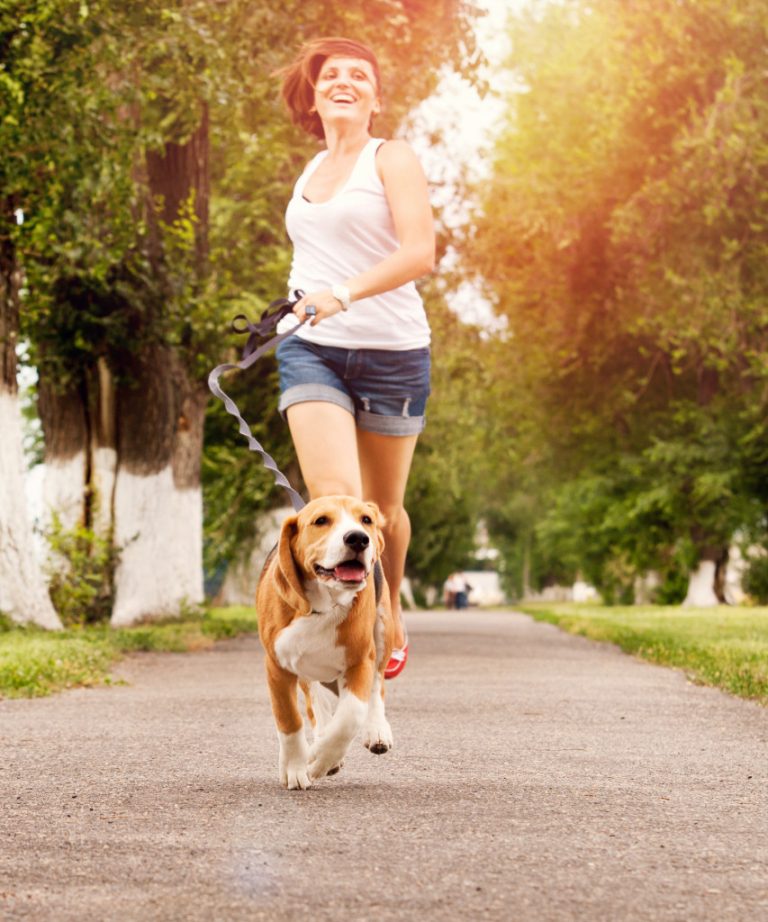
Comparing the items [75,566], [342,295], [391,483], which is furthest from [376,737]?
[75,566]

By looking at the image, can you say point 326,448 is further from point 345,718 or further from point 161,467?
point 161,467

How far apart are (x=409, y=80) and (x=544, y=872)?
15.3 m

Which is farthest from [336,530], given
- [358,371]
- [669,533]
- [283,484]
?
[669,533]

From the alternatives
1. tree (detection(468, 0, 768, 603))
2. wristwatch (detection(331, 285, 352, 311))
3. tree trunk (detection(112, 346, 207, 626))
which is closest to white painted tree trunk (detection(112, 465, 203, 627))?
tree trunk (detection(112, 346, 207, 626))

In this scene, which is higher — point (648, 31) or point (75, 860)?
point (648, 31)

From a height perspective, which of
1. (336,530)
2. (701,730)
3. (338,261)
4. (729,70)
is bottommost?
(701,730)

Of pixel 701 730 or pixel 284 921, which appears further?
pixel 701 730

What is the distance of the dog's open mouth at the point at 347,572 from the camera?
15.0 ft

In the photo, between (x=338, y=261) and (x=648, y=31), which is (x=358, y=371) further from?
(x=648, y=31)

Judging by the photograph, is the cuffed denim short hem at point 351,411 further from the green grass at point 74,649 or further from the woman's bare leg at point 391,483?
the green grass at point 74,649

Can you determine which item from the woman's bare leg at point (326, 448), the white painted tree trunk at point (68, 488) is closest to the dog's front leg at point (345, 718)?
the woman's bare leg at point (326, 448)

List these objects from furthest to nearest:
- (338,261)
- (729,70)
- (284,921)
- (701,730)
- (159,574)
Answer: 1. (729,70)
2. (159,574)
3. (701,730)
4. (338,261)
5. (284,921)

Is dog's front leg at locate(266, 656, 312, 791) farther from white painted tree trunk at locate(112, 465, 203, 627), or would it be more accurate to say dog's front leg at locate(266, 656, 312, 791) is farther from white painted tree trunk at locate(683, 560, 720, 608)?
white painted tree trunk at locate(683, 560, 720, 608)

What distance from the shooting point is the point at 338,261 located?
5.76m
